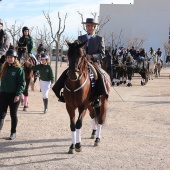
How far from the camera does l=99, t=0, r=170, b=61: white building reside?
6969 cm

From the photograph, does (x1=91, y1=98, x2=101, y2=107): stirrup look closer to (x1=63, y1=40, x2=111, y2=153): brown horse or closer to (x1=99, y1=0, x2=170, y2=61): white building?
(x1=63, y1=40, x2=111, y2=153): brown horse

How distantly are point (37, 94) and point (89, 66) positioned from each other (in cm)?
932

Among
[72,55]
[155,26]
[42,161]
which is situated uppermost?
[155,26]

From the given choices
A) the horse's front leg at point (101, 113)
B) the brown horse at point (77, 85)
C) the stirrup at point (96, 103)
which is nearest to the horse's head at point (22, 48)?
the horse's front leg at point (101, 113)

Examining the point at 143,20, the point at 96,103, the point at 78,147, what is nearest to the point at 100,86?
the point at 96,103

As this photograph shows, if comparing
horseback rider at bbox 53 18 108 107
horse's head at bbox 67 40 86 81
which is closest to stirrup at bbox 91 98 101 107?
horseback rider at bbox 53 18 108 107

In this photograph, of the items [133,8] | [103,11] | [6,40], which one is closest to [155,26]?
[133,8]

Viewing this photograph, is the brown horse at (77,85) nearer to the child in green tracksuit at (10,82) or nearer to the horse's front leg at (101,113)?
the horse's front leg at (101,113)

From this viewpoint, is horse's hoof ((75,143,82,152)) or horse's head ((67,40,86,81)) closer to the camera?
horse's head ((67,40,86,81))

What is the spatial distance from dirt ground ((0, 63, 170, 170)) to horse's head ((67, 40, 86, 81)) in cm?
156

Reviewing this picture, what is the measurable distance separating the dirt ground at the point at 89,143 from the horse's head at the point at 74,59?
1563 mm

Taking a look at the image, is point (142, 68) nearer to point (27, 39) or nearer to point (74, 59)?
point (27, 39)

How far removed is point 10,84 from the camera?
756 cm

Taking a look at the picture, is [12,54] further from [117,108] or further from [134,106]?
[134,106]
